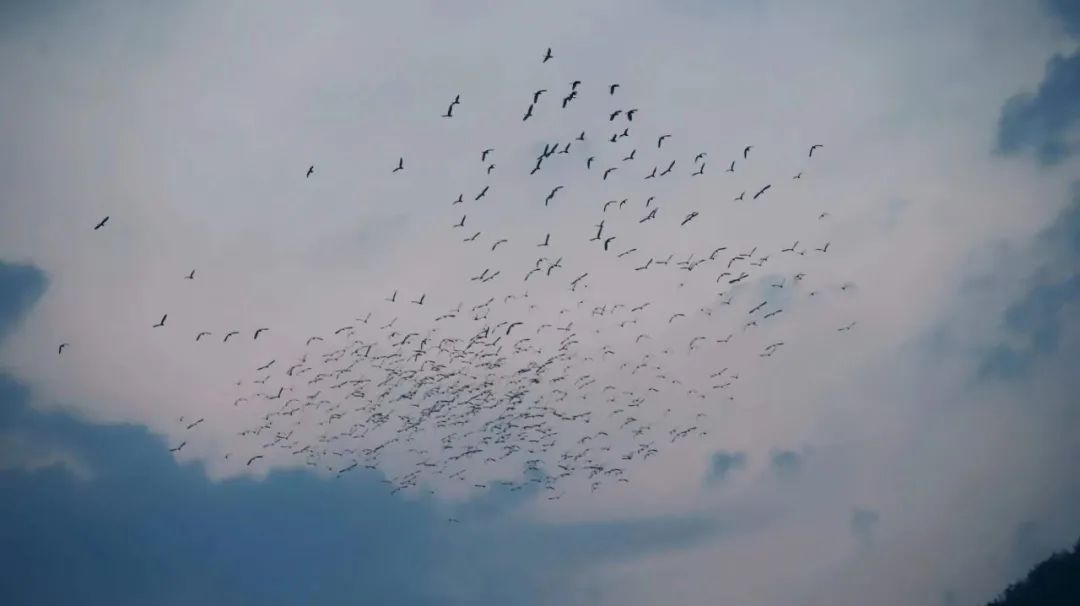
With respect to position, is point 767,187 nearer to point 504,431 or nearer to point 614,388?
point 614,388

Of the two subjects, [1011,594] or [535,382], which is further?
[1011,594]

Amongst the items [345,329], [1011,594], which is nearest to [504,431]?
[345,329]

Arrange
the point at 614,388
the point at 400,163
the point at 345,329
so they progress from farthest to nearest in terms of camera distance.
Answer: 1. the point at 614,388
2. the point at 345,329
3. the point at 400,163

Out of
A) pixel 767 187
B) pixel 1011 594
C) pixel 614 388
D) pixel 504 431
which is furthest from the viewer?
pixel 1011 594

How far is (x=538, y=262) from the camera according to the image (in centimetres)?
3272

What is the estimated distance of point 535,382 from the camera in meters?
37.8

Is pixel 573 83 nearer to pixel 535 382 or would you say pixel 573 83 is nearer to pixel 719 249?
pixel 719 249

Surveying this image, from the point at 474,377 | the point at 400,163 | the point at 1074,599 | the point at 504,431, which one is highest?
the point at 400,163

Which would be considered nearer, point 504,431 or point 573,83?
point 573,83

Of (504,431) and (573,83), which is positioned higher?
A: (573,83)

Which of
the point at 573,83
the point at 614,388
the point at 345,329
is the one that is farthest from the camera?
the point at 614,388

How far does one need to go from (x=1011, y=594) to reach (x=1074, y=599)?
1545 cm

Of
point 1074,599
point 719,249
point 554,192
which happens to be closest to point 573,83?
point 554,192

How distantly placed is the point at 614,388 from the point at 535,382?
5867 millimetres
